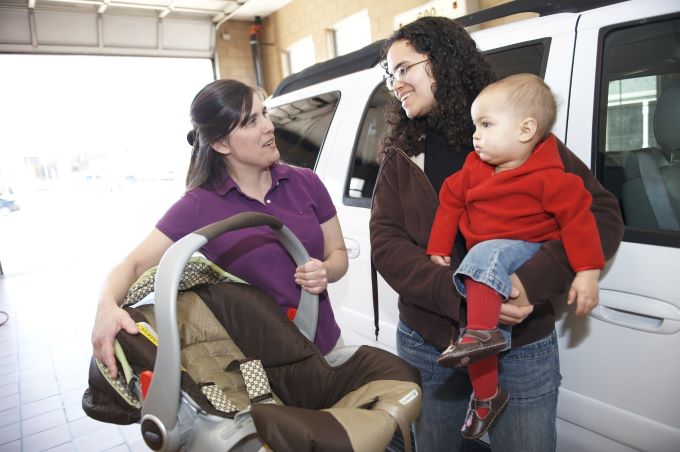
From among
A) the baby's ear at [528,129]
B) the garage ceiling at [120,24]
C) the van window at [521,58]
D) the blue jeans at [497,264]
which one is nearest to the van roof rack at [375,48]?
the van window at [521,58]

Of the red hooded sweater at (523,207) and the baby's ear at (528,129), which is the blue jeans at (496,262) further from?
the baby's ear at (528,129)

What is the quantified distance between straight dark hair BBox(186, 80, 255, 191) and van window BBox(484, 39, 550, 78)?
2.87ft

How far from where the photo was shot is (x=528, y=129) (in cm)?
114

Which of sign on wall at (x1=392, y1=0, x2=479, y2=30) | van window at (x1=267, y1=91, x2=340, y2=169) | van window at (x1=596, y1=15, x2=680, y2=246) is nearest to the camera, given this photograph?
van window at (x1=596, y1=15, x2=680, y2=246)

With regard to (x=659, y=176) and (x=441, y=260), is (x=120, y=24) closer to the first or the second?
(x=441, y=260)

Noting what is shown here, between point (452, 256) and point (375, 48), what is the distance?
164cm

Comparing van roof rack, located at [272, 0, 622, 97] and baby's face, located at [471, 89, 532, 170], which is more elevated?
van roof rack, located at [272, 0, 622, 97]

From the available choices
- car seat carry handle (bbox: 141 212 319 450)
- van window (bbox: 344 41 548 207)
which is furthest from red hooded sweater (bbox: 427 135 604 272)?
van window (bbox: 344 41 548 207)

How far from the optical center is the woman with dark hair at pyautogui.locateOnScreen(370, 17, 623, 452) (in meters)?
1.15

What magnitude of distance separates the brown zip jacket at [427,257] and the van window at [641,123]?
0.90 feet

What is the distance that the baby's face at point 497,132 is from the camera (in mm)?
1139

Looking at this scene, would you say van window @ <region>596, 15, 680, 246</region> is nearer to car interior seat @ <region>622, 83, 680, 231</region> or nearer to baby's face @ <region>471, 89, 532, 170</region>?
car interior seat @ <region>622, 83, 680, 231</region>

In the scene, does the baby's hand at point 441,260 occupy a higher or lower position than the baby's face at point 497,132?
lower

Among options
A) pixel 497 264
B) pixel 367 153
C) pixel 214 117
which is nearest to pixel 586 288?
pixel 497 264
